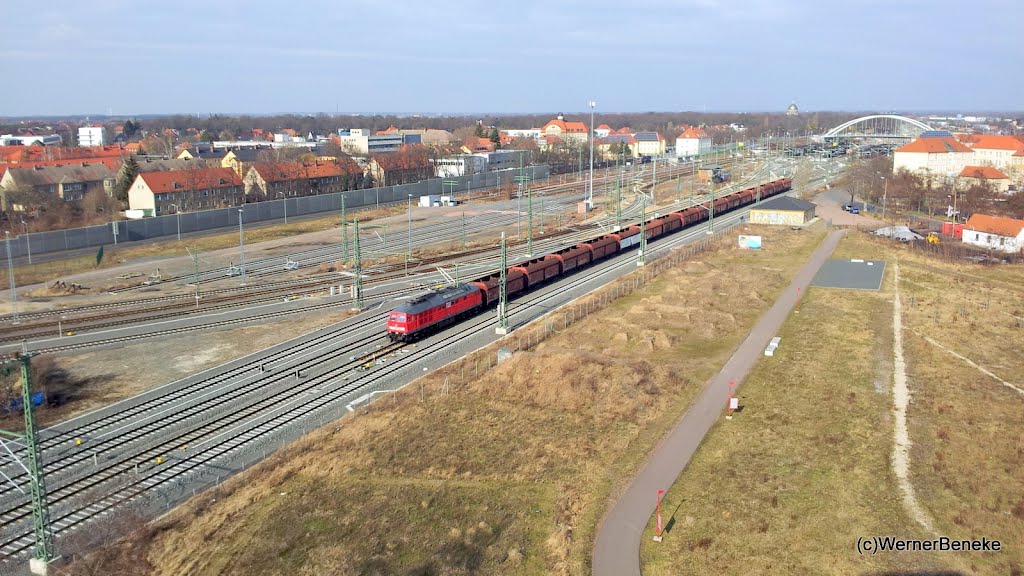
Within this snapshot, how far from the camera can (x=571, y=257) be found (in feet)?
205

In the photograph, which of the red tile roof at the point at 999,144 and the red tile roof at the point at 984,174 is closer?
the red tile roof at the point at 984,174

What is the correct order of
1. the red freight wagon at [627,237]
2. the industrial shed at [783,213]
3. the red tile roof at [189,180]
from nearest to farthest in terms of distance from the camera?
1. the red freight wagon at [627,237]
2. the industrial shed at [783,213]
3. the red tile roof at [189,180]

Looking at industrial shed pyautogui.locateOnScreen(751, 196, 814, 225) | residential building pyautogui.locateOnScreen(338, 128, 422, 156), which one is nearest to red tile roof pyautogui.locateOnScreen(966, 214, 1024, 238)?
industrial shed pyautogui.locateOnScreen(751, 196, 814, 225)

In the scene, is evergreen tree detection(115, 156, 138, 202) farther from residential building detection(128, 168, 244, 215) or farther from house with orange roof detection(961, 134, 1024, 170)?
house with orange roof detection(961, 134, 1024, 170)

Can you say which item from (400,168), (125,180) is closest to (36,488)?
(125,180)

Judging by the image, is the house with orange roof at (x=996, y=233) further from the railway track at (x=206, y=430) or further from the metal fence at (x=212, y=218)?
the metal fence at (x=212, y=218)

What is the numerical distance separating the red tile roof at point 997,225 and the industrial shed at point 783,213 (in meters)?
17.1

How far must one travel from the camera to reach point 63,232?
7225 centimetres

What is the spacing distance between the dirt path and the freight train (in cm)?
2432

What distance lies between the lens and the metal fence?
71.8 metres

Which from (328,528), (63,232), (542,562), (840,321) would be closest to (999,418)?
(840,321)

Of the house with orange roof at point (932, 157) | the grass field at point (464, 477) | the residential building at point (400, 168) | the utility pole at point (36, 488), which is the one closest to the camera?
the utility pole at point (36, 488)

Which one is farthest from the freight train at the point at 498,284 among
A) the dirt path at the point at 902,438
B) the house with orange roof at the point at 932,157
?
the house with orange roof at the point at 932,157

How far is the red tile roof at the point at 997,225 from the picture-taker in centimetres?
7388
